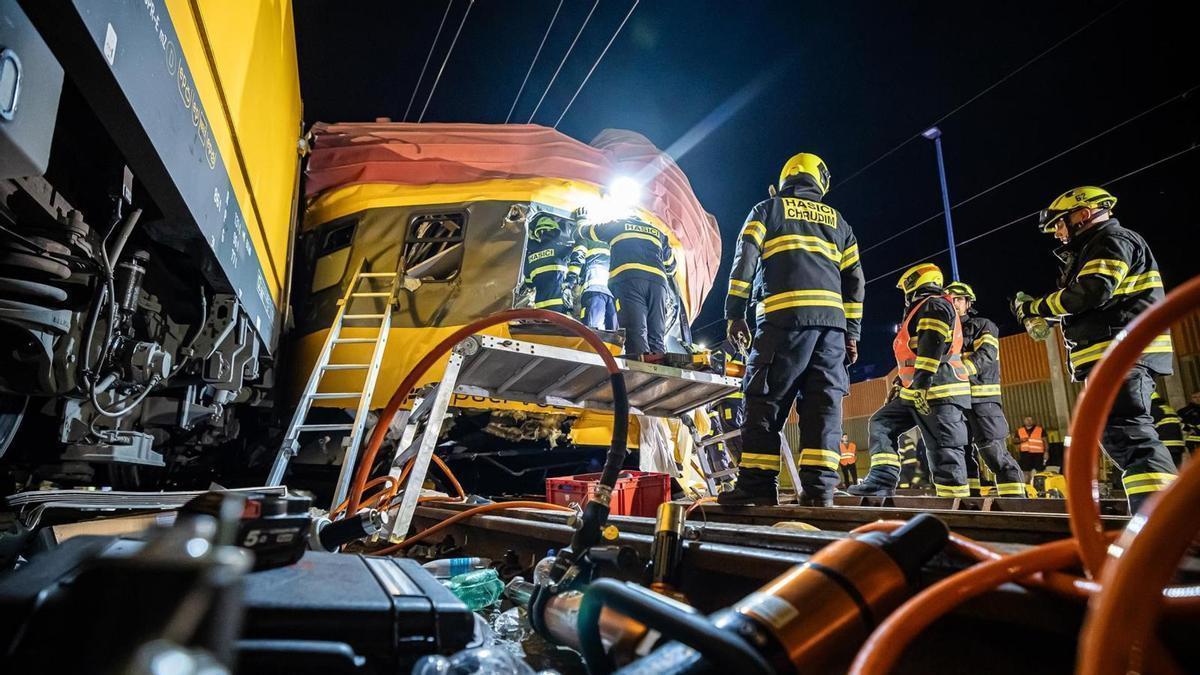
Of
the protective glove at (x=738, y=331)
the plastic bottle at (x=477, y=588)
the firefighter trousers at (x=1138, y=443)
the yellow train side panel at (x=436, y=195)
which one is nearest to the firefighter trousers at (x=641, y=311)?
the protective glove at (x=738, y=331)

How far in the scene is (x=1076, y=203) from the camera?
14.0ft

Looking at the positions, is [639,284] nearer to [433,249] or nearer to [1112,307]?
[433,249]

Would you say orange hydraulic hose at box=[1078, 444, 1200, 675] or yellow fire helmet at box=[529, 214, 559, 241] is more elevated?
yellow fire helmet at box=[529, 214, 559, 241]

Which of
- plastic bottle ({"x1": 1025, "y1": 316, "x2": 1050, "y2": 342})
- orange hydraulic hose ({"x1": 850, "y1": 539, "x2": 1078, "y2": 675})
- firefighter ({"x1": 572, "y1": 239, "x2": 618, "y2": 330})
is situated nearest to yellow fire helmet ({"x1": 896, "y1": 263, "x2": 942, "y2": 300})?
plastic bottle ({"x1": 1025, "y1": 316, "x2": 1050, "y2": 342})

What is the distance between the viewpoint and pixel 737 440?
6.93 metres

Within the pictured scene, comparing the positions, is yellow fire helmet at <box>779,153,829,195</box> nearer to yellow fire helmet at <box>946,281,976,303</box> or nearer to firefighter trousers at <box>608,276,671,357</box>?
firefighter trousers at <box>608,276,671,357</box>

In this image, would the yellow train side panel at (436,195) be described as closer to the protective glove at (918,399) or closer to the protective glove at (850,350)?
the protective glove at (850,350)

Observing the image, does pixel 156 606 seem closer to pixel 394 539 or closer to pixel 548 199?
pixel 394 539

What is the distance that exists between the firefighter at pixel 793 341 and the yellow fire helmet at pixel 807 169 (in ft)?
0.76

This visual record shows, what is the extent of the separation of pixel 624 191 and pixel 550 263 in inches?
64.5

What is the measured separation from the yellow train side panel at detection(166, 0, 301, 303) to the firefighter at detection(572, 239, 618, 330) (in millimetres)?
2887

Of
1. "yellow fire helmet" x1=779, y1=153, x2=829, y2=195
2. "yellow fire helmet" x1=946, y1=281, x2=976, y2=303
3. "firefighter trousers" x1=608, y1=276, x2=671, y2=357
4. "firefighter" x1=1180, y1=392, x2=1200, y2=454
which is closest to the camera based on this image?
"yellow fire helmet" x1=779, y1=153, x2=829, y2=195

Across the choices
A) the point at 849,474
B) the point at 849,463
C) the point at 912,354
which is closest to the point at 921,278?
the point at 912,354

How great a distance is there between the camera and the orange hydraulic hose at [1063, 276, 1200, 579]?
0.67 m
